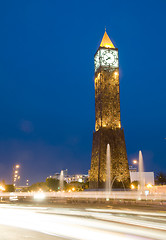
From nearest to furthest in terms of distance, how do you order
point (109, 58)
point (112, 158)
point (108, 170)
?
1. point (108, 170)
2. point (112, 158)
3. point (109, 58)

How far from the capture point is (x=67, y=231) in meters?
6.58

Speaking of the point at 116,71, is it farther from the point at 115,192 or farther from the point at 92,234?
the point at 92,234

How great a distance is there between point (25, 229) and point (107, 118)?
114 ft

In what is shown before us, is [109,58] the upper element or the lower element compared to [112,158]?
upper

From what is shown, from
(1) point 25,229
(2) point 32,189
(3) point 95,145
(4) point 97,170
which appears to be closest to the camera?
(1) point 25,229

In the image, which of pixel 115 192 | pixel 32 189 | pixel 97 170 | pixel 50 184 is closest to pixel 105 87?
pixel 97 170

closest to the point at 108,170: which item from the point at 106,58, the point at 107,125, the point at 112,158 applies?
the point at 112,158

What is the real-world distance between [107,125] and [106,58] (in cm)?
1163

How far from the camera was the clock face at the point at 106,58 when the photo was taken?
4375 cm

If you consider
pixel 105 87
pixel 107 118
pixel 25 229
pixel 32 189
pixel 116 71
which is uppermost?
pixel 116 71

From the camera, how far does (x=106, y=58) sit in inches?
1738

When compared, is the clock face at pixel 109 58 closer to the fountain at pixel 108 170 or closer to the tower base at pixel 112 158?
the tower base at pixel 112 158

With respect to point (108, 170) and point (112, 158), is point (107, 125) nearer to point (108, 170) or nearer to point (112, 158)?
point (112, 158)

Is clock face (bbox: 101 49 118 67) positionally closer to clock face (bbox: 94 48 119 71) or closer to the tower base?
clock face (bbox: 94 48 119 71)
